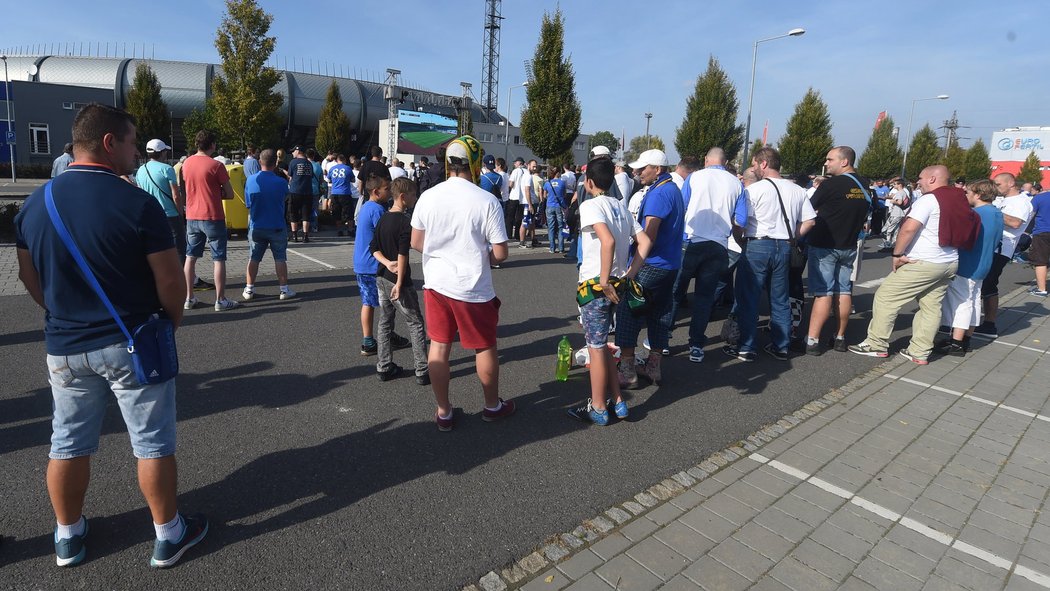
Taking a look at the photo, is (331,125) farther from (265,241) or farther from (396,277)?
(396,277)

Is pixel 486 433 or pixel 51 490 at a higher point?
pixel 51 490

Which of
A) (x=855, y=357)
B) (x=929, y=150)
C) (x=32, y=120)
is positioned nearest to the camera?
(x=855, y=357)

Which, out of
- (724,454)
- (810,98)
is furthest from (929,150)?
(724,454)

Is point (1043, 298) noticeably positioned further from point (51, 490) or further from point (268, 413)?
point (51, 490)

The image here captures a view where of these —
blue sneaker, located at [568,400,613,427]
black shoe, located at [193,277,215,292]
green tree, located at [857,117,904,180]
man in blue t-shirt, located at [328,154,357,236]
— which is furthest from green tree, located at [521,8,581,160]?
green tree, located at [857,117,904,180]

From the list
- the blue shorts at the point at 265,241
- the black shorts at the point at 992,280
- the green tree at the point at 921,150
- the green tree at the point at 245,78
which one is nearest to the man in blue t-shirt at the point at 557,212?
→ the blue shorts at the point at 265,241

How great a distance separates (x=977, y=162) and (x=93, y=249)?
6675 cm

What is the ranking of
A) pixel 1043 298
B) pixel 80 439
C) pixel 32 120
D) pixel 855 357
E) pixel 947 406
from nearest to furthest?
pixel 80 439
pixel 947 406
pixel 855 357
pixel 1043 298
pixel 32 120

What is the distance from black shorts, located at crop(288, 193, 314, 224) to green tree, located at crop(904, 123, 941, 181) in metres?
51.8

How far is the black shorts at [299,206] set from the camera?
12.0 metres

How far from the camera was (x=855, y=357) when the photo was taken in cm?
623

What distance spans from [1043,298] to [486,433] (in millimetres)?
11220

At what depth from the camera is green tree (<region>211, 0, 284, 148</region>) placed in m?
24.2

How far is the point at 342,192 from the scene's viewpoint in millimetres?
13500
